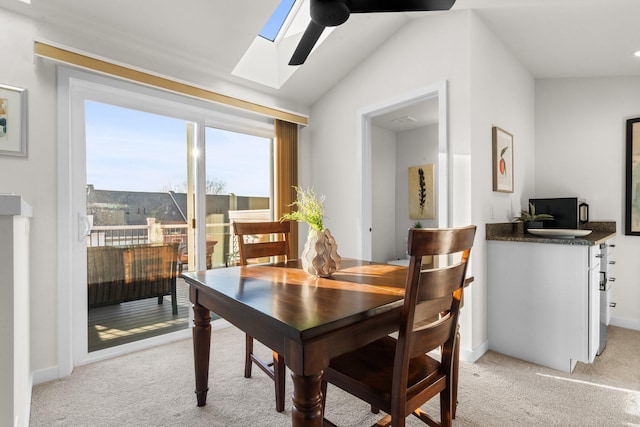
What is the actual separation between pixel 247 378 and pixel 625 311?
3.45 m

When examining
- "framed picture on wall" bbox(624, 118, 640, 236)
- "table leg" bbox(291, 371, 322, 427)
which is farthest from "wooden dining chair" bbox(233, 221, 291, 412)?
"framed picture on wall" bbox(624, 118, 640, 236)

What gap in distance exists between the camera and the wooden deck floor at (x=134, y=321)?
97.1 inches

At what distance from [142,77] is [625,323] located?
470 centimetres

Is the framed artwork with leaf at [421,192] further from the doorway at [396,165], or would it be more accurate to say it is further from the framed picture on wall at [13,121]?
the framed picture on wall at [13,121]

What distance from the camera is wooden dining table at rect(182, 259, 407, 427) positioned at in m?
0.98

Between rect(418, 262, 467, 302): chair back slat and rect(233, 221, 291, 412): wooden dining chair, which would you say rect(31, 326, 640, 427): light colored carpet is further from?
rect(418, 262, 467, 302): chair back slat

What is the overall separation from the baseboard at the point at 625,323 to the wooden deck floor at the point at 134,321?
4.00 meters

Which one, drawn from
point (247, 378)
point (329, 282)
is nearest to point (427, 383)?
point (329, 282)

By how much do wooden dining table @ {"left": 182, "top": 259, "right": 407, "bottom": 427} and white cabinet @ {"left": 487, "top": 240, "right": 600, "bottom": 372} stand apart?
45.3 inches

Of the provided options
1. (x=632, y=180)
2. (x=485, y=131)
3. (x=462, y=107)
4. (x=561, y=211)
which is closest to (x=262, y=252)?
(x=462, y=107)

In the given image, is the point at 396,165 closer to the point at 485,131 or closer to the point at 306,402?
the point at 485,131

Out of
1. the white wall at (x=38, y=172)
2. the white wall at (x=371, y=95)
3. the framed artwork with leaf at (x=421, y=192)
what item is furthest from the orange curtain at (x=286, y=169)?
the framed artwork with leaf at (x=421, y=192)

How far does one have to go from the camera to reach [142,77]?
7.97 feet

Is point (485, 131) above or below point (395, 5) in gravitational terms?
below
